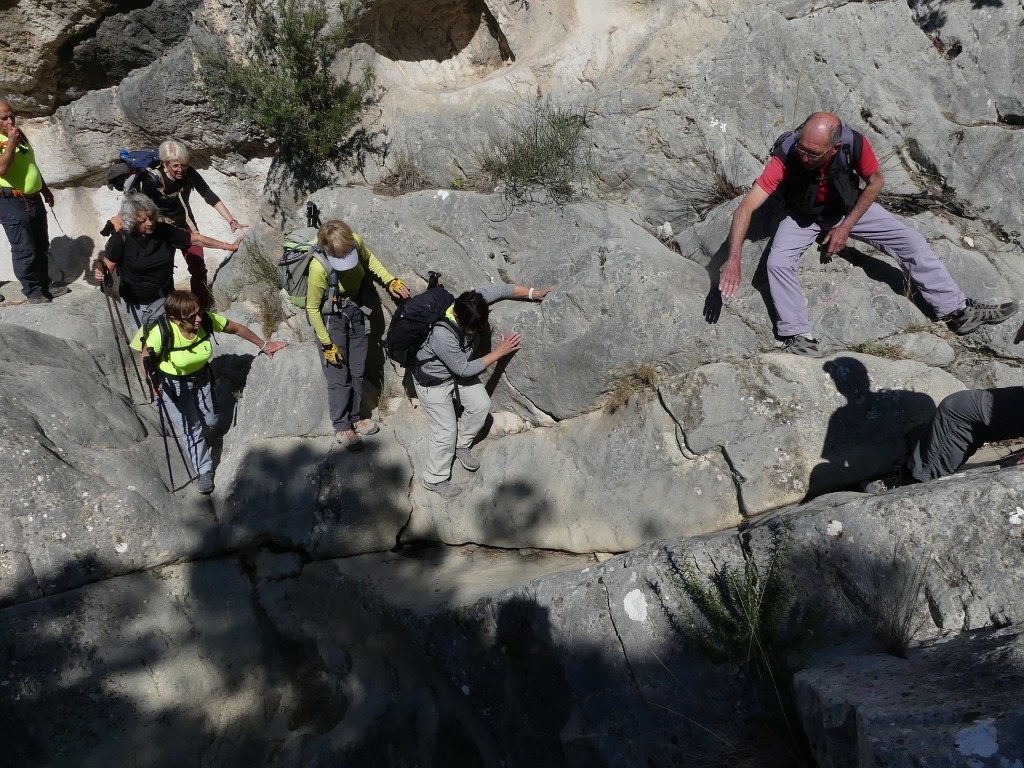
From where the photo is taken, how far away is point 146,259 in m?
6.02

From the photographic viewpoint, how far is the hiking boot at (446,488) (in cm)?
608

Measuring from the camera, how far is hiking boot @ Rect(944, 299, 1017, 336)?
5219 millimetres

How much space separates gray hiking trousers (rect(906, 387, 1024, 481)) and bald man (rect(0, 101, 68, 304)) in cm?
778

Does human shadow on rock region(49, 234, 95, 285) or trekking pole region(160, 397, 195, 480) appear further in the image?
human shadow on rock region(49, 234, 95, 285)

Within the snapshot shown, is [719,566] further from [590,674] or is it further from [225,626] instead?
[225,626]

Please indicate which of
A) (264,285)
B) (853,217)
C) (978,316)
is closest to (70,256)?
(264,285)

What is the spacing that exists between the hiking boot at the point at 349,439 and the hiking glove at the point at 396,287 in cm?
125

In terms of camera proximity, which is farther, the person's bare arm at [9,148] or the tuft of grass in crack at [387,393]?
the tuft of grass in crack at [387,393]

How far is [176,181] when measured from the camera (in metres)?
6.52

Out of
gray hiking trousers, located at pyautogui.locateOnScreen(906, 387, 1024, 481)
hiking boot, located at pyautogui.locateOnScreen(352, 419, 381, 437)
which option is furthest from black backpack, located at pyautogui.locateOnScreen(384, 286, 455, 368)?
gray hiking trousers, located at pyautogui.locateOnScreen(906, 387, 1024, 481)

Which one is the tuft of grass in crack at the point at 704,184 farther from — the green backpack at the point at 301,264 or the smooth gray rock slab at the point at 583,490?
the green backpack at the point at 301,264

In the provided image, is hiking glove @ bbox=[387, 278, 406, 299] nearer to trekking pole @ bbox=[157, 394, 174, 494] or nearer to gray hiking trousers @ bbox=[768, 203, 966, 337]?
trekking pole @ bbox=[157, 394, 174, 494]

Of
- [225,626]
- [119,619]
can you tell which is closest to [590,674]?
[225,626]

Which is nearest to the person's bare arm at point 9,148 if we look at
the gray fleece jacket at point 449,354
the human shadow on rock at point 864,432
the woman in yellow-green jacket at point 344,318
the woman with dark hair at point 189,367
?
the woman with dark hair at point 189,367
